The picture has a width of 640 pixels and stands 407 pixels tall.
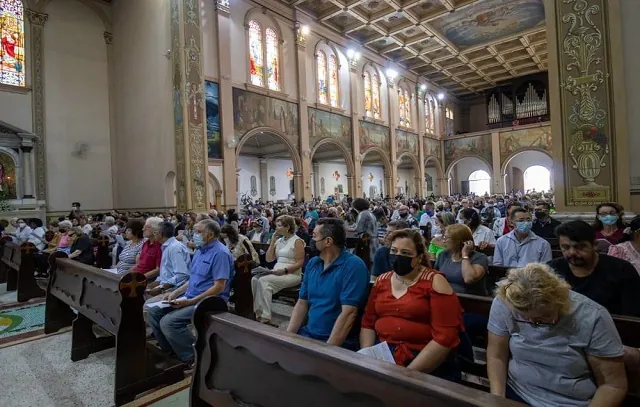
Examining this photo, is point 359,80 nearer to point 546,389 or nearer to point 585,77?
point 585,77

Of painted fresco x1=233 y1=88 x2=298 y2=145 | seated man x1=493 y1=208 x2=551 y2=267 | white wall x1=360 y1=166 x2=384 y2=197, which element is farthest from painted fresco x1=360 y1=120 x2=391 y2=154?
seated man x1=493 y1=208 x2=551 y2=267

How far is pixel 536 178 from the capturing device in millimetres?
28625

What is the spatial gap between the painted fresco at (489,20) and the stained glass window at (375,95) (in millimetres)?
3999

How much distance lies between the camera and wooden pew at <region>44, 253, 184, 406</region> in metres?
2.93

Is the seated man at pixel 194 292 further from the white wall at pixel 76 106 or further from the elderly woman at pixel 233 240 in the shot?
the white wall at pixel 76 106

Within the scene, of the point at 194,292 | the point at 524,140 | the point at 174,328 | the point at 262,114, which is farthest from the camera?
the point at 524,140

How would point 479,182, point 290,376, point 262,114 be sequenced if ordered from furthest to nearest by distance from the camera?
point 479,182, point 262,114, point 290,376


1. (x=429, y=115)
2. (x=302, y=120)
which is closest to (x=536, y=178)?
(x=429, y=115)

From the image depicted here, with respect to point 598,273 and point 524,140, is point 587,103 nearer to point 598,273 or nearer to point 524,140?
point 598,273

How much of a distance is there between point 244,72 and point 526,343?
13804 mm

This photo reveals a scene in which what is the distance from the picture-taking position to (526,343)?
5.26 ft

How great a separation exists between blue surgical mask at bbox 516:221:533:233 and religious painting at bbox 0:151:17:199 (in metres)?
14.2

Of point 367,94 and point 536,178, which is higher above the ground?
point 367,94

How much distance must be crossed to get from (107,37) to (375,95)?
1291cm
